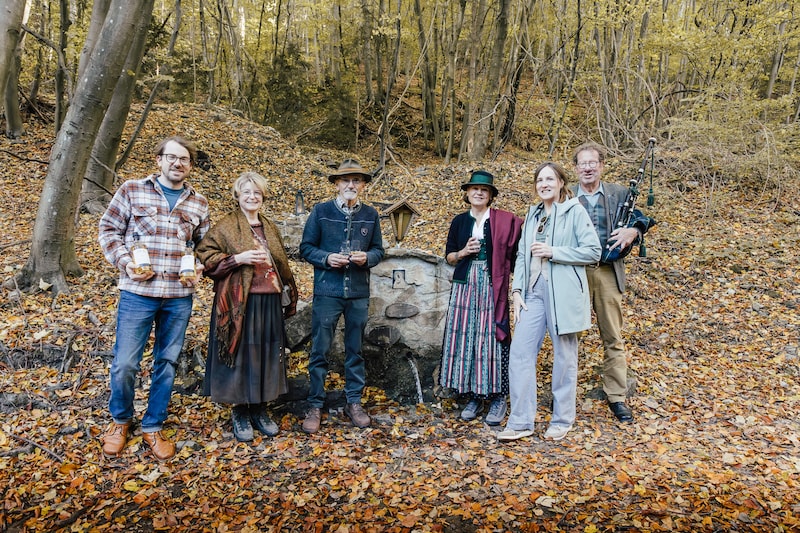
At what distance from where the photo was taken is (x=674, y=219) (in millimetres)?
8656

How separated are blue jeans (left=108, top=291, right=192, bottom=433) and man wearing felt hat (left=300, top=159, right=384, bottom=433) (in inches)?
37.8

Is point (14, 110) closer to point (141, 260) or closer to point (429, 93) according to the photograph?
point (141, 260)

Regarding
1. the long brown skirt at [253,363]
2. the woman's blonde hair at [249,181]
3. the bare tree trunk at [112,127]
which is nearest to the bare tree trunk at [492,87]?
the bare tree trunk at [112,127]

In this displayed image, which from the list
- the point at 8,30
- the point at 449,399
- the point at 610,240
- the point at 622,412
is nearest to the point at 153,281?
the point at 449,399

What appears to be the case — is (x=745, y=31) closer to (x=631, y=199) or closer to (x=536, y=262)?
(x=631, y=199)

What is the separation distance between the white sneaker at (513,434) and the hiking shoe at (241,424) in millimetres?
1866

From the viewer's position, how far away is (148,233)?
3275 millimetres

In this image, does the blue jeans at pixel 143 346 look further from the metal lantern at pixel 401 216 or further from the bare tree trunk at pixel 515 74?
the bare tree trunk at pixel 515 74

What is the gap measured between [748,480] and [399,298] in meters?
2.91

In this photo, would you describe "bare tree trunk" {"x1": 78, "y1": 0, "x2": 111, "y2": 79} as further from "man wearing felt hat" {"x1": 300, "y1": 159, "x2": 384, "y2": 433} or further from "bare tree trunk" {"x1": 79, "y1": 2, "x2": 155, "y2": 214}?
"man wearing felt hat" {"x1": 300, "y1": 159, "x2": 384, "y2": 433}

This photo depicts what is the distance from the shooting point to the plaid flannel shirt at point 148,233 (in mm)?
3195

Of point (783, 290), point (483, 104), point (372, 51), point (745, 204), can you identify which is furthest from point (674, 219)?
point (372, 51)

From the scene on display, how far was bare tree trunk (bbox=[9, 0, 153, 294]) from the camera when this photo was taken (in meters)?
4.90

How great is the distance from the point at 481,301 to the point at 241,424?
2067 millimetres
